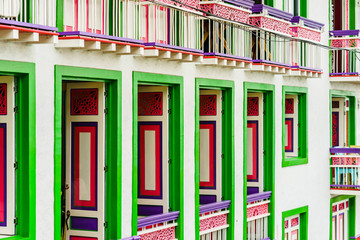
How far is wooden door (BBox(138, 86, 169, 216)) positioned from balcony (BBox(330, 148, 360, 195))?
29.9 ft

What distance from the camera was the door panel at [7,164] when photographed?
509 inches

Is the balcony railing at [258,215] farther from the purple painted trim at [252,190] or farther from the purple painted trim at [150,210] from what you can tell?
the purple painted trim at [150,210]

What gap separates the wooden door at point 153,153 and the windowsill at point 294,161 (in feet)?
18.6

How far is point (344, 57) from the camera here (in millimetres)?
25609

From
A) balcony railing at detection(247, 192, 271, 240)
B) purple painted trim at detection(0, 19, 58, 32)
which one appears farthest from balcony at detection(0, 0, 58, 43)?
balcony railing at detection(247, 192, 271, 240)

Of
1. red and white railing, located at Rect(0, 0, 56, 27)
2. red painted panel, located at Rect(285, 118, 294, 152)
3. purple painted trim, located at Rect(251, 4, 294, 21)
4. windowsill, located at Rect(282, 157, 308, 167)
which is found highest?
purple painted trim, located at Rect(251, 4, 294, 21)

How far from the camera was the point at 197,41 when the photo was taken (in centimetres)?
1761

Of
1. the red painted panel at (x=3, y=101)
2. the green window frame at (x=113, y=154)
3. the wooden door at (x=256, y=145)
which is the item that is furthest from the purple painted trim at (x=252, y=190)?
the red painted panel at (x=3, y=101)

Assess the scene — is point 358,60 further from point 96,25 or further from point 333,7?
point 96,25

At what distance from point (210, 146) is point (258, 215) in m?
2.53

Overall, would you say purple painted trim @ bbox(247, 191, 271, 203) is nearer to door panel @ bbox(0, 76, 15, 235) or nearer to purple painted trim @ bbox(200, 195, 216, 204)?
purple painted trim @ bbox(200, 195, 216, 204)

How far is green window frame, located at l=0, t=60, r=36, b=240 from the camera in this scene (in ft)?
42.2

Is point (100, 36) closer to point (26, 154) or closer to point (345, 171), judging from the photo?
point (26, 154)

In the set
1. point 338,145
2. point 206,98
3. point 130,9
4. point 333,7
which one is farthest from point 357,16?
point 130,9
